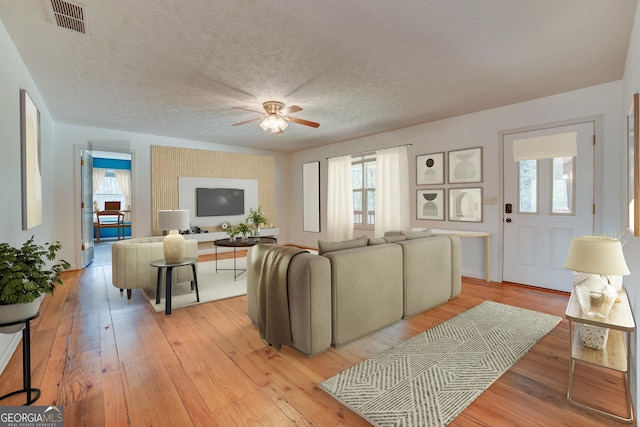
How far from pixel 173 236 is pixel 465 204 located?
13.3 feet

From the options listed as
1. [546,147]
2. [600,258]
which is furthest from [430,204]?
→ [600,258]

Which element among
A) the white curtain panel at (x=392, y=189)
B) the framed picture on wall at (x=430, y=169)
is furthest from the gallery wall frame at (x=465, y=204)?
the white curtain panel at (x=392, y=189)

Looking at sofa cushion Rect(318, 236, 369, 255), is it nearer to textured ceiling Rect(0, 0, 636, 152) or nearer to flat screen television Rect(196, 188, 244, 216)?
textured ceiling Rect(0, 0, 636, 152)

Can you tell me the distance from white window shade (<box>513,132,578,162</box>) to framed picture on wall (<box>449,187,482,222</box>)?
0.72m

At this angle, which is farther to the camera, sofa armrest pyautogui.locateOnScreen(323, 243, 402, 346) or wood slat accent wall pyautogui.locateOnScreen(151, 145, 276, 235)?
wood slat accent wall pyautogui.locateOnScreen(151, 145, 276, 235)

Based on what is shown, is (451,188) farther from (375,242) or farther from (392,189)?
(375,242)

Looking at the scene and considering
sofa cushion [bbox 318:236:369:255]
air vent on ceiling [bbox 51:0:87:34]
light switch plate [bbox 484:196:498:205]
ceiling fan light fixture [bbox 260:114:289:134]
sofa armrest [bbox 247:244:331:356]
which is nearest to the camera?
air vent on ceiling [bbox 51:0:87:34]

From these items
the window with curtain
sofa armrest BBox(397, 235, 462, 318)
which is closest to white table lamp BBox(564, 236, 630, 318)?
sofa armrest BBox(397, 235, 462, 318)

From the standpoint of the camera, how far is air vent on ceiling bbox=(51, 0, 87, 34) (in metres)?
2.11

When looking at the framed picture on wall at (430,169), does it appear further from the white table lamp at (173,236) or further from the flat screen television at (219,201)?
the flat screen television at (219,201)

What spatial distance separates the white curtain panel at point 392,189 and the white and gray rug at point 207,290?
2760mm

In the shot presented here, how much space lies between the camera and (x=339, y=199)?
6.86 meters

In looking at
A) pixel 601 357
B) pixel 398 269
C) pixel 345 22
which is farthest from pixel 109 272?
pixel 601 357

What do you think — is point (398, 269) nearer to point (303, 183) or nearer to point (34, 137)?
point (34, 137)
